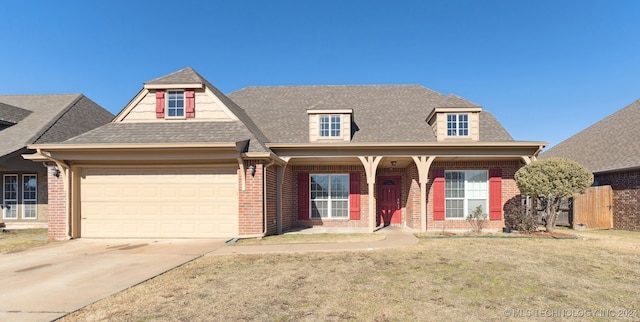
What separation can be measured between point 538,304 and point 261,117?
42.5 ft

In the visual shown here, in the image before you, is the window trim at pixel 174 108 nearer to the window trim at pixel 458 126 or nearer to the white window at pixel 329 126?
the white window at pixel 329 126

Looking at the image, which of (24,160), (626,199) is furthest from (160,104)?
(626,199)

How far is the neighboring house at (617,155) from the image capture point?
41.9 ft

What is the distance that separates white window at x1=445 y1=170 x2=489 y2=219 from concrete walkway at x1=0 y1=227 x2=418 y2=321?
3109mm

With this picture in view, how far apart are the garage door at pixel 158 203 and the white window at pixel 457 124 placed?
8.51 meters

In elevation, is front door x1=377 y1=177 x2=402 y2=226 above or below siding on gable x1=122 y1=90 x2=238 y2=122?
below

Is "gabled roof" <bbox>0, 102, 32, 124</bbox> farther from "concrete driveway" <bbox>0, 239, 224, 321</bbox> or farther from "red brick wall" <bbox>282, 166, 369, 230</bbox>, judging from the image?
"red brick wall" <bbox>282, 166, 369, 230</bbox>

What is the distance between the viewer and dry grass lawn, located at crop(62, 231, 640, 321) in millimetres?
4148

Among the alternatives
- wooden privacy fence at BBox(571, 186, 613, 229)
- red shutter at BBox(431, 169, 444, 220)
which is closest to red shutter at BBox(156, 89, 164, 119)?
red shutter at BBox(431, 169, 444, 220)

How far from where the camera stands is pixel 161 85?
12109 mm

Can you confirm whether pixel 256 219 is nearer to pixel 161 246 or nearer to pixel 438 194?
pixel 161 246

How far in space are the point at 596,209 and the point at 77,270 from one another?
1797cm

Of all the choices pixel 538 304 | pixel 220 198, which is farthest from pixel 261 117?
pixel 538 304

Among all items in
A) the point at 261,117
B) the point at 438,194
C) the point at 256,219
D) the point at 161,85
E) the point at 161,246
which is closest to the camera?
the point at 161,246
